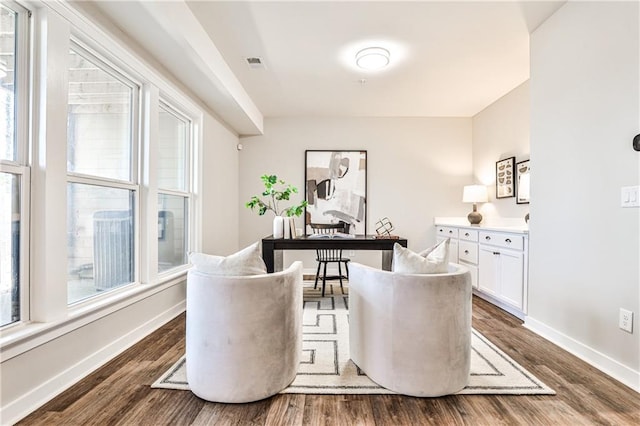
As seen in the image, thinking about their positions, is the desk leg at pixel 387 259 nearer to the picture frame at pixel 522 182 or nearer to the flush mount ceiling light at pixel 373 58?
the picture frame at pixel 522 182

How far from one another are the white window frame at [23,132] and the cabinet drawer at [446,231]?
14.4 feet

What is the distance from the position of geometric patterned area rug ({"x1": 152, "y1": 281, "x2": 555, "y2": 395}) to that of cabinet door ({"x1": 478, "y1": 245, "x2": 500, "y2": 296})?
96cm

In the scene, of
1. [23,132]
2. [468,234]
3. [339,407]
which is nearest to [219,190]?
[23,132]

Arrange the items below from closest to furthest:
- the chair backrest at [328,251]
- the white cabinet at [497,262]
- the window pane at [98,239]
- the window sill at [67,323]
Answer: the window sill at [67,323]
the window pane at [98,239]
the white cabinet at [497,262]
the chair backrest at [328,251]

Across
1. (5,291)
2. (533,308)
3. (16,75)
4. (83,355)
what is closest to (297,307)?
(83,355)

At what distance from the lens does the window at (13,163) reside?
164 cm

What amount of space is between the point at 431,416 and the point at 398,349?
327 mm

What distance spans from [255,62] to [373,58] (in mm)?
1217

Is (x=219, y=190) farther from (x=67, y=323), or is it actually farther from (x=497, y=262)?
(x=497, y=262)

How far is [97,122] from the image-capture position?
91.0 inches

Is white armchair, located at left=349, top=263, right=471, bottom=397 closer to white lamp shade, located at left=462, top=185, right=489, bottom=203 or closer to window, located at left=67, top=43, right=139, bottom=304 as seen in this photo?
window, located at left=67, top=43, right=139, bottom=304

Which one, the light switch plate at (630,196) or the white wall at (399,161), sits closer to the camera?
the light switch plate at (630,196)

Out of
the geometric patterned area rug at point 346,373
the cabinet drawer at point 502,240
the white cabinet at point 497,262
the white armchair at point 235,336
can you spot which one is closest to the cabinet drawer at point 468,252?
the white cabinet at point 497,262

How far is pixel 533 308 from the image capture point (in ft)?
9.23
